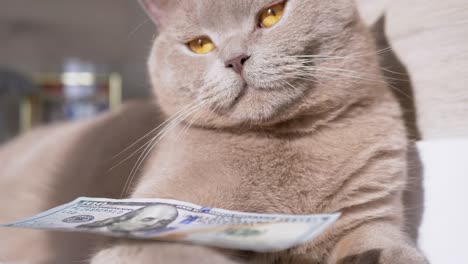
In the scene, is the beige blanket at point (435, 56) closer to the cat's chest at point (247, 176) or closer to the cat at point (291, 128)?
the cat at point (291, 128)

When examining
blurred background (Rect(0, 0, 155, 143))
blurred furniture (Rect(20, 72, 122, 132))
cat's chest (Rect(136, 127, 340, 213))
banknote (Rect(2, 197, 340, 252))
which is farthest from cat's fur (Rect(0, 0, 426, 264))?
blurred furniture (Rect(20, 72, 122, 132))

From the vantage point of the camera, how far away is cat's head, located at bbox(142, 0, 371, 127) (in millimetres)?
1027

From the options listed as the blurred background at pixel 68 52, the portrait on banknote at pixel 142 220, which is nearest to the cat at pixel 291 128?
the portrait on banknote at pixel 142 220

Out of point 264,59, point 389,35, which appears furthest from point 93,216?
point 389,35

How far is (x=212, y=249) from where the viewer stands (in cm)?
86

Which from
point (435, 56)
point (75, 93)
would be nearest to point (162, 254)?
point (435, 56)

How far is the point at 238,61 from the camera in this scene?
Result: 1.02 meters

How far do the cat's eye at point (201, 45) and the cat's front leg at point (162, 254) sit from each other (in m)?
0.51

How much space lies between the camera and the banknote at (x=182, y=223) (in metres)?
0.77

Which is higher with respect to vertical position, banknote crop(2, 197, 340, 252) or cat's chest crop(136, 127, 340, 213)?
cat's chest crop(136, 127, 340, 213)

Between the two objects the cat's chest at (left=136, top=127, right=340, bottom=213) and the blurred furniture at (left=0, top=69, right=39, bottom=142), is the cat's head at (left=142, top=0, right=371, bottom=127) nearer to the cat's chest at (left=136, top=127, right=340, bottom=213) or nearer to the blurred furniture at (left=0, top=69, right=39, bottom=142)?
the cat's chest at (left=136, top=127, right=340, bottom=213)

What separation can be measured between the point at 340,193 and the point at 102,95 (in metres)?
3.77

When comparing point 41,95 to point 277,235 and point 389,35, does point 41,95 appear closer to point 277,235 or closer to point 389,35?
point 389,35

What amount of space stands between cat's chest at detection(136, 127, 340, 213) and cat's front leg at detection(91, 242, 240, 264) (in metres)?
0.15
